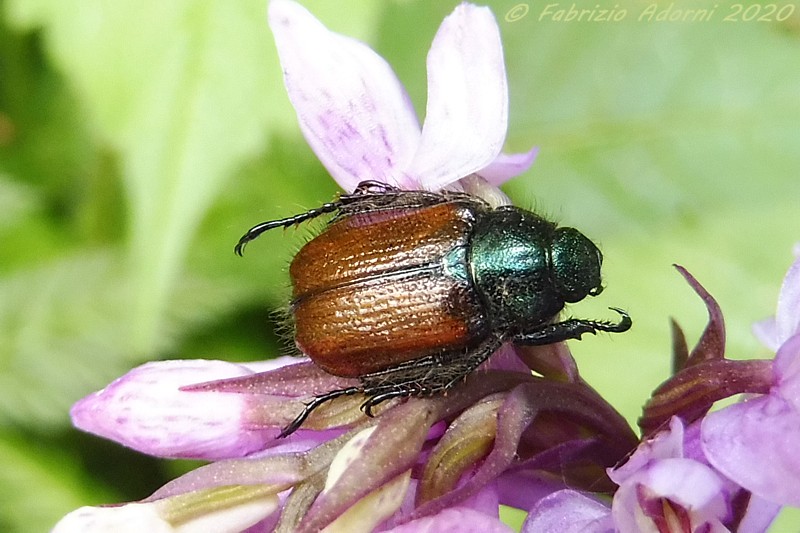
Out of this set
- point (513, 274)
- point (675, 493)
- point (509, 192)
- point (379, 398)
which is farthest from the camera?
point (509, 192)

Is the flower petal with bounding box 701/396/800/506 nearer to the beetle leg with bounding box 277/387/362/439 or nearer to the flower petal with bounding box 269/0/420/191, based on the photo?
the beetle leg with bounding box 277/387/362/439

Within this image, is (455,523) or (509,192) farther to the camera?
(509,192)

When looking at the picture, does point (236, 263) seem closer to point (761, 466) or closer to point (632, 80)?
point (632, 80)

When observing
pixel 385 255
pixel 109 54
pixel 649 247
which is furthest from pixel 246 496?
pixel 649 247

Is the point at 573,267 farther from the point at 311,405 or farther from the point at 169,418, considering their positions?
the point at 169,418

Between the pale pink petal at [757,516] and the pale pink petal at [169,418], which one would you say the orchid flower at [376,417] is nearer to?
the pale pink petal at [169,418]

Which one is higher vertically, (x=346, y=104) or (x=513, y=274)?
(x=346, y=104)

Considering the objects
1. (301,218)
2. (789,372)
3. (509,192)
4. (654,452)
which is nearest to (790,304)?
(789,372)

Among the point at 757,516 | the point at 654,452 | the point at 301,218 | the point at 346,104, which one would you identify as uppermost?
A: the point at 346,104
